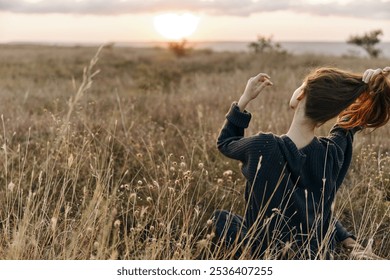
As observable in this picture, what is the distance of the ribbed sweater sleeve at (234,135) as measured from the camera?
296cm

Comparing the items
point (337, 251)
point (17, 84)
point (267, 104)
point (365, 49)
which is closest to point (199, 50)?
point (365, 49)

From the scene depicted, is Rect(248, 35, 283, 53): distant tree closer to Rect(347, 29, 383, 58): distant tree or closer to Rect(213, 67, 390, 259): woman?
Rect(347, 29, 383, 58): distant tree

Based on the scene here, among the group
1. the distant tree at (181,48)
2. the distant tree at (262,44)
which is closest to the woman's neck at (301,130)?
the distant tree at (262,44)

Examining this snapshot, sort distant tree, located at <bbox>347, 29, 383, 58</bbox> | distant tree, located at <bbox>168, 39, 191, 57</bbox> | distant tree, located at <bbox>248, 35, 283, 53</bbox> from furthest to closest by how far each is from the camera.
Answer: distant tree, located at <bbox>347, 29, 383, 58</bbox> < distant tree, located at <bbox>168, 39, 191, 57</bbox> < distant tree, located at <bbox>248, 35, 283, 53</bbox>

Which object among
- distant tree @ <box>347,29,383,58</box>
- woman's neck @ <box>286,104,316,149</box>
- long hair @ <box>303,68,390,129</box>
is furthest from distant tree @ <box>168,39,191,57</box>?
woman's neck @ <box>286,104,316,149</box>

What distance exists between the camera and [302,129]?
2.99 m

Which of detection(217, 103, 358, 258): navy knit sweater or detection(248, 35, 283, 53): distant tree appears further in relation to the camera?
detection(248, 35, 283, 53): distant tree

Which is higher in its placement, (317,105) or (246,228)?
(317,105)

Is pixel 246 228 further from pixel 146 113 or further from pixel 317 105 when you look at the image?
pixel 146 113

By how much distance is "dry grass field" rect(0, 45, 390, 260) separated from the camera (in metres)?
3.09

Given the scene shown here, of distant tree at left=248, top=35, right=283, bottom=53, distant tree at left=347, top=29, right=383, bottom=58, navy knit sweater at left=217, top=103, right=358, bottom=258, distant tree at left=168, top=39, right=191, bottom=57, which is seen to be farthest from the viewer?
distant tree at left=347, top=29, right=383, bottom=58

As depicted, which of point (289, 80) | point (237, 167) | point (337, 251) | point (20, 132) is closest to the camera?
point (337, 251)

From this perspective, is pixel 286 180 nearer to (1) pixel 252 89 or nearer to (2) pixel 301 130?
(2) pixel 301 130
